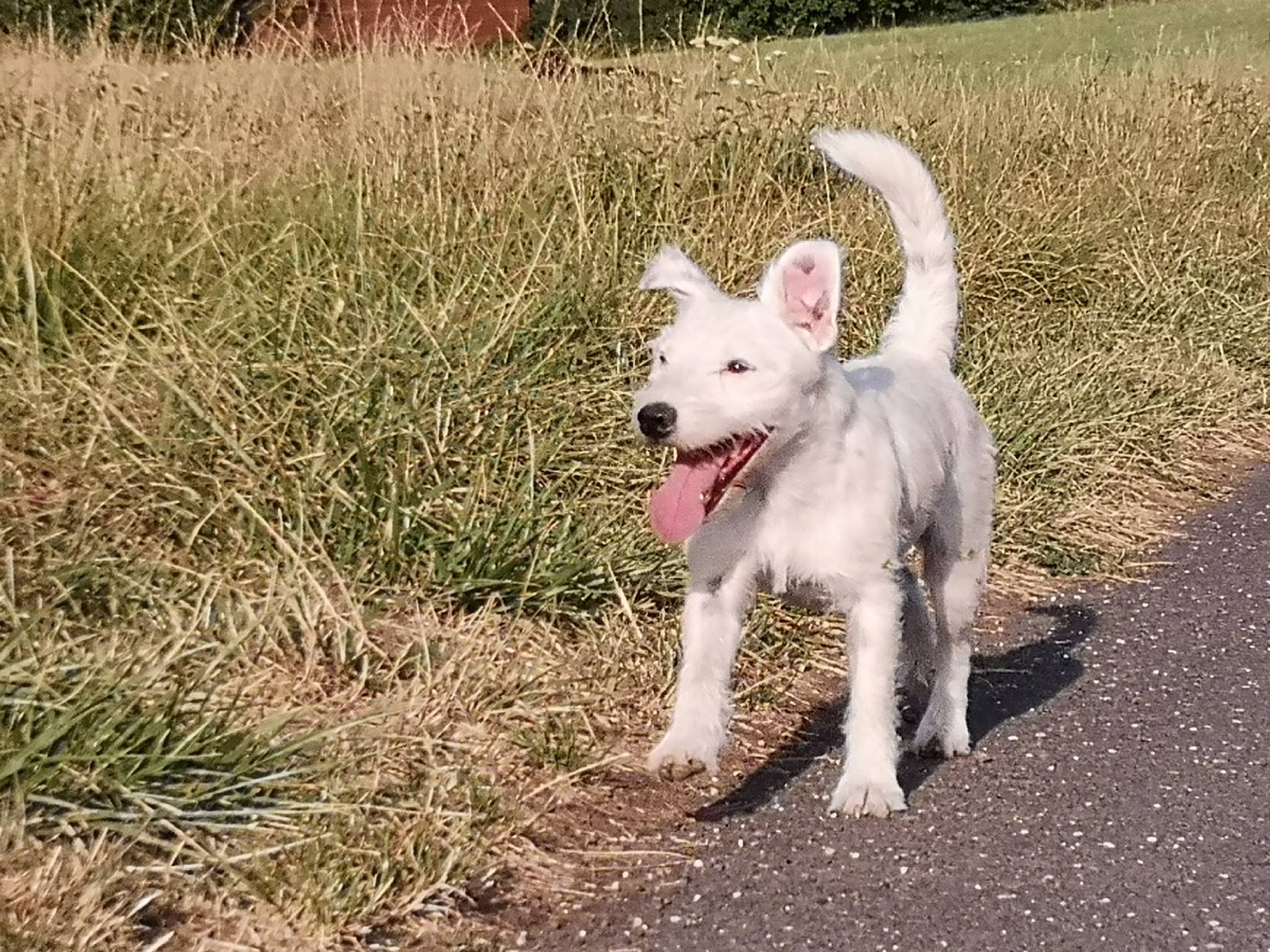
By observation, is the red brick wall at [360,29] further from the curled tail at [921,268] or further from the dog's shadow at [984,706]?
the dog's shadow at [984,706]

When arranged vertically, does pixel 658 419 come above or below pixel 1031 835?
above

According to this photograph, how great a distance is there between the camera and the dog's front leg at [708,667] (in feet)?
13.1

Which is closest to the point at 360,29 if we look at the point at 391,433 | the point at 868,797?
the point at 391,433

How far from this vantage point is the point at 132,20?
→ 9438mm

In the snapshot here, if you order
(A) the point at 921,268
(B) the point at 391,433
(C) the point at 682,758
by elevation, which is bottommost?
(C) the point at 682,758

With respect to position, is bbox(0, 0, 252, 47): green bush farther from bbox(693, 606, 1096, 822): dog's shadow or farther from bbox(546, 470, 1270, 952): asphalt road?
bbox(546, 470, 1270, 952): asphalt road

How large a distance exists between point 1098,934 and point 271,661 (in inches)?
79.3

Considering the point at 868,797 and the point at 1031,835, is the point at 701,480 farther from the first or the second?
the point at 1031,835

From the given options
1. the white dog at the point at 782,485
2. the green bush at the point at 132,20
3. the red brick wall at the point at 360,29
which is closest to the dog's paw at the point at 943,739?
the white dog at the point at 782,485

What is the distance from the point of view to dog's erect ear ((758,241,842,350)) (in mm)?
3996

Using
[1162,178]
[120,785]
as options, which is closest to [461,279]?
[120,785]

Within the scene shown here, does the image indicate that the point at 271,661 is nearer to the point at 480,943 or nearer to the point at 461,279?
the point at 480,943

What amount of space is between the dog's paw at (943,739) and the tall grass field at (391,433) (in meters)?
0.51

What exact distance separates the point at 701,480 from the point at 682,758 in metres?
0.62
